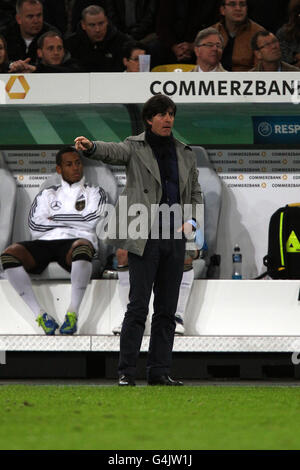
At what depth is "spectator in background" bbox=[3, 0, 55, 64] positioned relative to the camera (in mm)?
10117

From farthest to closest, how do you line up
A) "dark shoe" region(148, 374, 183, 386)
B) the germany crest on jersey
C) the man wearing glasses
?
1. the man wearing glasses
2. the germany crest on jersey
3. "dark shoe" region(148, 374, 183, 386)

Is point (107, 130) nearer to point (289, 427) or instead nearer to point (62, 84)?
Result: point (62, 84)

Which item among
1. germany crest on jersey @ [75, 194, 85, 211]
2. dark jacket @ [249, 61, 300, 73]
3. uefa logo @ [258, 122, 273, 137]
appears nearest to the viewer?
germany crest on jersey @ [75, 194, 85, 211]

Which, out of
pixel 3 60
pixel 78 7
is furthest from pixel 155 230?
pixel 78 7

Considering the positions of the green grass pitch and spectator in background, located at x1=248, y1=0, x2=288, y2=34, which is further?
spectator in background, located at x1=248, y1=0, x2=288, y2=34

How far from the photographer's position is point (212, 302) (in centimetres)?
809

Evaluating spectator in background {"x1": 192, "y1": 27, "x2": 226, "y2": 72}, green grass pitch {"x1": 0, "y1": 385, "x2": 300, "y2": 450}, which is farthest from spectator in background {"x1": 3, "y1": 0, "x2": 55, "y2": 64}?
green grass pitch {"x1": 0, "y1": 385, "x2": 300, "y2": 450}

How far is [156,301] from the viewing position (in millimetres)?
6262

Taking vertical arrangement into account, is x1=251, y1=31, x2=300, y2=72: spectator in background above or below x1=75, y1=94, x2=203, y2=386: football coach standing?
above

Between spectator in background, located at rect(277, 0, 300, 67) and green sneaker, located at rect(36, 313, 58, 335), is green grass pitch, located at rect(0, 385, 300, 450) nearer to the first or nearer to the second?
green sneaker, located at rect(36, 313, 58, 335)

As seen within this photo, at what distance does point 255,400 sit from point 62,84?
3781mm

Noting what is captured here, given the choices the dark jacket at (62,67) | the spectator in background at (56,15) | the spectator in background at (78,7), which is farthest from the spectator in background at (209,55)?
the spectator in background at (56,15)

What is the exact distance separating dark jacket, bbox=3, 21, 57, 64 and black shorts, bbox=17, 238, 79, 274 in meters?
2.53

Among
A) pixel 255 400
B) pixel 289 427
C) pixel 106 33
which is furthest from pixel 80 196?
pixel 289 427
